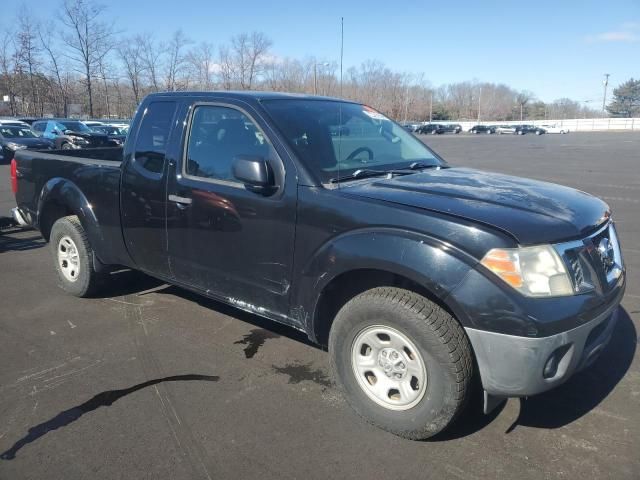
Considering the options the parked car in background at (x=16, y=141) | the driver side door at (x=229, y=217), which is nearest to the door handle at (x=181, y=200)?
the driver side door at (x=229, y=217)

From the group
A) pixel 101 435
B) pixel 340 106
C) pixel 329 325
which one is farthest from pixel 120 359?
pixel 340 106

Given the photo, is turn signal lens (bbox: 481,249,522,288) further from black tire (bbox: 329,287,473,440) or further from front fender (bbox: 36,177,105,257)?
front fender (bbox: 36,177,105,257)

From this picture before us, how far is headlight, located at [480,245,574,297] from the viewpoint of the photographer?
2469 mm

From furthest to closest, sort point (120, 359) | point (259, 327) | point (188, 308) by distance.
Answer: point (188, 308) → point (259, 327) → point (120, 359)

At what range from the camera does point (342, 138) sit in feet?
12.1

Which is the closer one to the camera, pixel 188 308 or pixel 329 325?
pixel 329 325

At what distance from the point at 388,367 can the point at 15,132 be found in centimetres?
2252

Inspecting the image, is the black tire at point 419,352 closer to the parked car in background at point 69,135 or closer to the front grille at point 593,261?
the front grille at point 593,261

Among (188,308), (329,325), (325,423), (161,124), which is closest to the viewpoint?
(325,423)

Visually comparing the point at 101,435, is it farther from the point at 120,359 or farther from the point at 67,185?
the point at 67,185

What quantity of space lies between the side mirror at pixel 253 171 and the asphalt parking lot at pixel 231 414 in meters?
1.37

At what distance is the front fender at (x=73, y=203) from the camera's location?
4.69m

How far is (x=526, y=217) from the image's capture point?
266 cm

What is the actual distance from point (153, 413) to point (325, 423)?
A: 1.05 m
